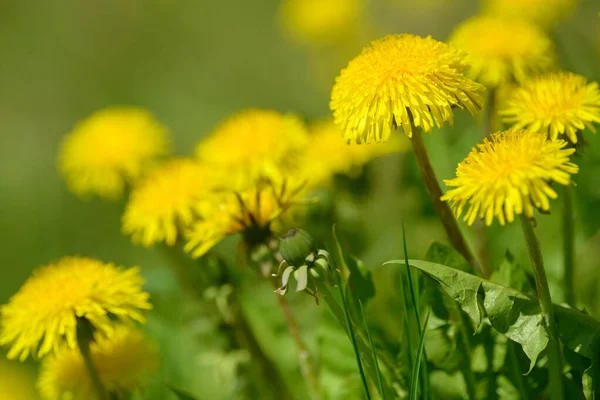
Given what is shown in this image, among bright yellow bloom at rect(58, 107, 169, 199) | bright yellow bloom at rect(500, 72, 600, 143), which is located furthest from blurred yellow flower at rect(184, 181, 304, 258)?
bright yellow bloom at rect(58, 107, 169, 199)

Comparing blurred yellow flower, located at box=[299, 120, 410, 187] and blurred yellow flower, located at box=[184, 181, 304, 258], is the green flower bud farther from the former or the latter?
blurred yellow flower, located at box=[299, 120, 410, 187]

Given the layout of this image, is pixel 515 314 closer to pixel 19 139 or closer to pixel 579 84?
pixel 579 84

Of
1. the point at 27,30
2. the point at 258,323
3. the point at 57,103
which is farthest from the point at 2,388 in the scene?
the point at 27,30

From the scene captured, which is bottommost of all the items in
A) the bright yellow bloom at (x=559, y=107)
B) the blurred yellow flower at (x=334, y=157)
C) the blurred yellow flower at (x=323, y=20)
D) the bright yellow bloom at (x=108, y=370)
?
the bright yellow bloom at (x=108, y=370)

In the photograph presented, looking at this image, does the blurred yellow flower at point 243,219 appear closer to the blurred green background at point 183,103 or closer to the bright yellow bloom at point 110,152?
the blurred green background at point 183,103

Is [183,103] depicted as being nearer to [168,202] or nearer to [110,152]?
[110,152]

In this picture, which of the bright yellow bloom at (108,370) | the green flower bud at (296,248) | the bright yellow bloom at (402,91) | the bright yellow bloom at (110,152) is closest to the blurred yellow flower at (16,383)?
the bright yellow bloom at (110,152)
